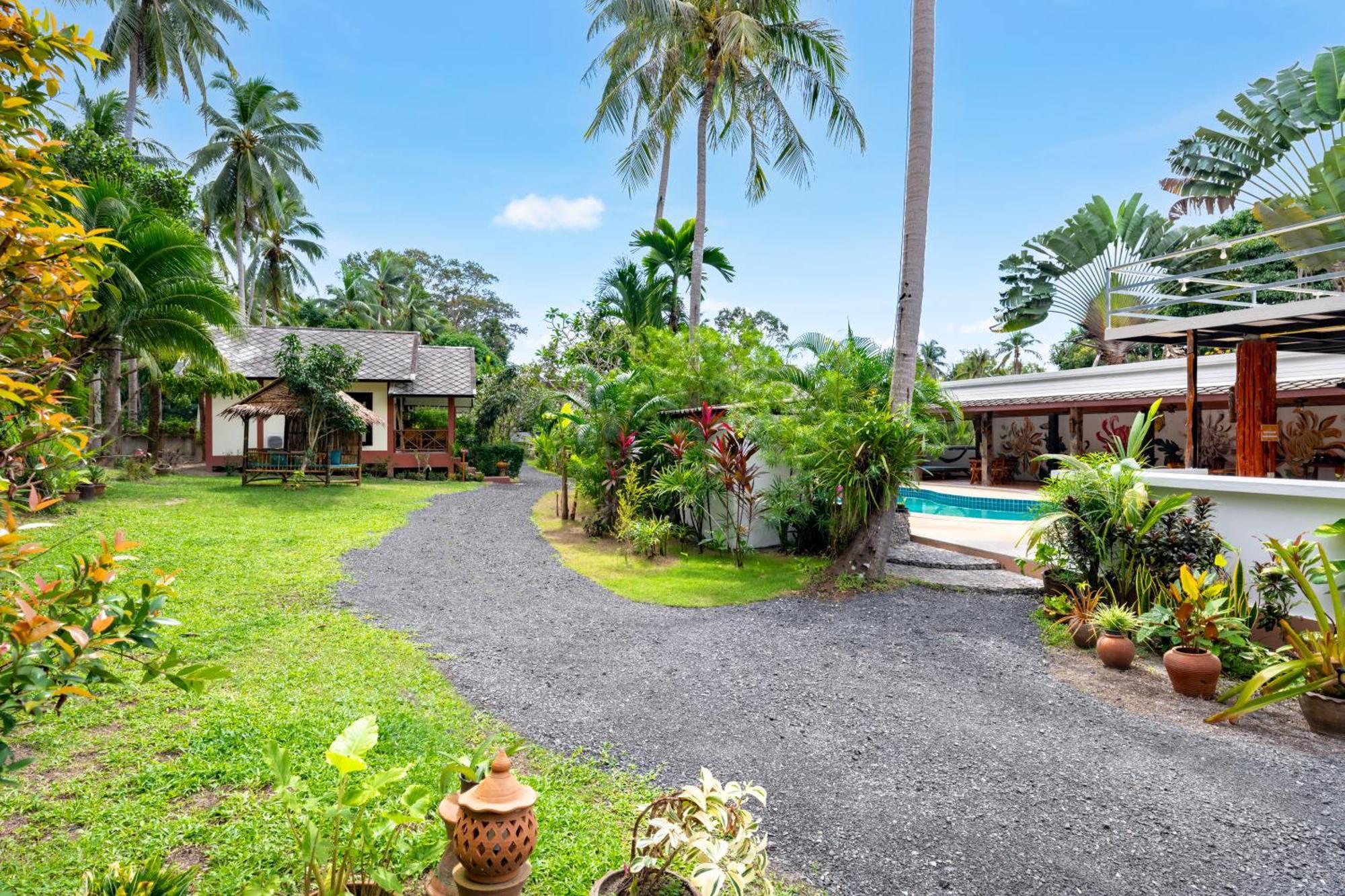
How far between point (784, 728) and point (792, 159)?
13.7 m

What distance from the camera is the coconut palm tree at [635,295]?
17641mm

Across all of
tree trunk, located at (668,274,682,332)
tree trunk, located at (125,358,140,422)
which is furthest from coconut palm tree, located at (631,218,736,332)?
tree trunk, located at (125,358,140,422)

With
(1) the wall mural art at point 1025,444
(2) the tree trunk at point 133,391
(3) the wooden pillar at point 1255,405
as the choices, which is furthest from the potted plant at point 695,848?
(1) the wall mural art at point 1025,444

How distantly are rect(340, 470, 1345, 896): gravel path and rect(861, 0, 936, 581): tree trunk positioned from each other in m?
0.95

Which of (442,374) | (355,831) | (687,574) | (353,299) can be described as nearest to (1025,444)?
(687,574)

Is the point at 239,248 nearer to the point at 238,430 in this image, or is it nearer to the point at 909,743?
the point at 238,430

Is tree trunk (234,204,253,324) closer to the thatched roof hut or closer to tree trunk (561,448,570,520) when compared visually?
the thatched roof hut

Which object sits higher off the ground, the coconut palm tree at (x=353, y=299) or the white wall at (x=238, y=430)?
the coconut palm tree at (x=353, y=299)

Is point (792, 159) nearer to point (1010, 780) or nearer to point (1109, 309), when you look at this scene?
point (1109, 309)

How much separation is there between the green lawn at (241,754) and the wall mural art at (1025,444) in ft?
65.5

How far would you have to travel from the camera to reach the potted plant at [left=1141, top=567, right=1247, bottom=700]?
4891mm

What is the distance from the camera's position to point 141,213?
1261 centimetres

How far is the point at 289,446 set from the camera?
17.2m

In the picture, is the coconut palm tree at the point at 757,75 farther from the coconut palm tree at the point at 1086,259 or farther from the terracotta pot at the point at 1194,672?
the coconut palm tree at the point at 1086,259
